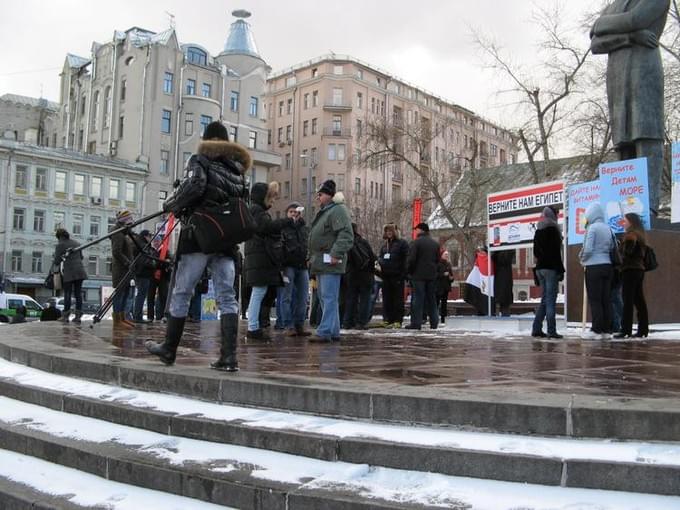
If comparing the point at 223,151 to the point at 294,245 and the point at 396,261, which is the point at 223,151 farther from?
the point at 396,261

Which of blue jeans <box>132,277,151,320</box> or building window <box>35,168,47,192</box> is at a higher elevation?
building window <box>35,168,47,192</box>

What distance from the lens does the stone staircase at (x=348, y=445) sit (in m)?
3.30

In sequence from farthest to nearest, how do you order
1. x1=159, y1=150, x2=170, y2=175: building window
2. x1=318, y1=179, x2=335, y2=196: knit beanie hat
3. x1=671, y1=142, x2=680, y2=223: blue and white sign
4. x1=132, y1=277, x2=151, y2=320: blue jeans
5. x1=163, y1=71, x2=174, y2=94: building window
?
1. x1=159, y1=150, x2=170, y2=175: building window
2. x1=163, y1=71, x2=174, y2=94: building window
3. x1=132, y1=277, x2=151, y2=320: blue jeans
4. x1=671, y1=142, x2=680, y2=223: blue and white sign
5. x1=318, y1=179, x2=335, y2=196: knit beanie hat

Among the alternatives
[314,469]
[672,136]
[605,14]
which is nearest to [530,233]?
[605,14]

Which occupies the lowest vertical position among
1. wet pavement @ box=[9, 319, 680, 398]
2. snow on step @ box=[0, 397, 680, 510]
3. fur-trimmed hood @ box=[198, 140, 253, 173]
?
snow on step @ box=[0, 397, 680, 510]

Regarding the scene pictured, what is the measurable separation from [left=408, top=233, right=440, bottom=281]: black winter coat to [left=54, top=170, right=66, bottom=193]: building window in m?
48.4

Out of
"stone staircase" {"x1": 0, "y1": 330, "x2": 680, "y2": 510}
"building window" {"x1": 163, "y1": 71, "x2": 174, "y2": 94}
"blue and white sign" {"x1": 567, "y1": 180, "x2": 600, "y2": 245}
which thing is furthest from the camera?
"building window" {"x1": 163, "y1": 71, "x2": 174, "y2": 94}

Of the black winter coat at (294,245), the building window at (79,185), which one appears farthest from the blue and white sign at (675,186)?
the building window at (79,185)

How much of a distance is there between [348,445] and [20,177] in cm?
5420

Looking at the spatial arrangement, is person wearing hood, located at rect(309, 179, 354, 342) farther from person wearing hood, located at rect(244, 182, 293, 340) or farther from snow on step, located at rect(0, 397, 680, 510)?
snow on step, located at rect(0, 397, 680, 510)

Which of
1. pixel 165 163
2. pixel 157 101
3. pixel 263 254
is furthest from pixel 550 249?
pixel 165 163

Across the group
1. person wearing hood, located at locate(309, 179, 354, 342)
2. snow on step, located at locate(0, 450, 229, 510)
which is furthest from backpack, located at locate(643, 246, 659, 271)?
snow on step, located at locate(0, 450, 229, 510)

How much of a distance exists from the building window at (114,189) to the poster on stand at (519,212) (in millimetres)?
48024

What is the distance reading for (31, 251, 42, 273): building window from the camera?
52.4 meters
